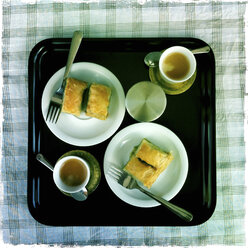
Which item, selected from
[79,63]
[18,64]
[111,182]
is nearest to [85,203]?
[111,182]

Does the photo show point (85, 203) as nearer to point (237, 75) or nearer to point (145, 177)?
point (145, 177)

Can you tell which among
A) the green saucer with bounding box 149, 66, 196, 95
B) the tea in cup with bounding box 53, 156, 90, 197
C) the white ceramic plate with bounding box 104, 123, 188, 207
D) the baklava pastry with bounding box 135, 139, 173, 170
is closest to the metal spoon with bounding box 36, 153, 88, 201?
the tea in cup with bounding box 53, 156, 90, 197

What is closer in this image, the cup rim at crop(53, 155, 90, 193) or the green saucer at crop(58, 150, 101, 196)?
the cup rim at crop(53, 155, 90, 193)

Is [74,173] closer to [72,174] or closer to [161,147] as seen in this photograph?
[72,174]

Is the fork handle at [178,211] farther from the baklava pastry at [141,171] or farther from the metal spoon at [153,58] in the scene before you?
the metal spoon at [153,58]

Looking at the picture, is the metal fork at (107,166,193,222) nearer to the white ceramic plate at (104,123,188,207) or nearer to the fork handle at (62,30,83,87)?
the white ceramic plate at (104,123,188,207)

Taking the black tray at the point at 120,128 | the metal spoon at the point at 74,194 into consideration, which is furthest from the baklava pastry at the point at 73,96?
the metal spoon at the point at 74,194
